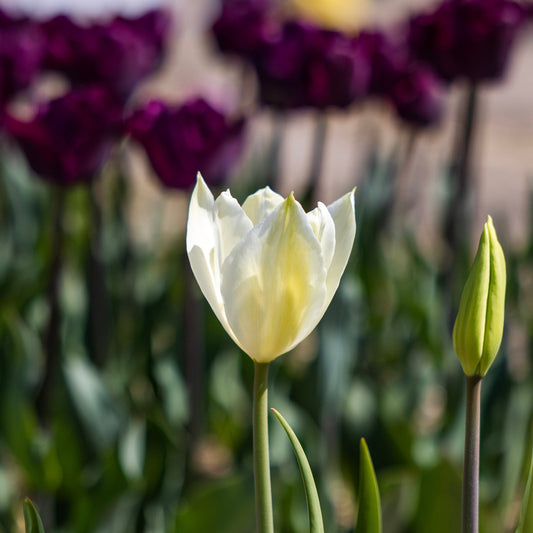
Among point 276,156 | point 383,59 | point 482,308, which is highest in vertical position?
point 383,59

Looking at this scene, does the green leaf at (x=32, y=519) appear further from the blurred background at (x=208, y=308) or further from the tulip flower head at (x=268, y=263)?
the blurred background at (x=208, y=308)

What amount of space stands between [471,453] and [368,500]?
0.21 ft

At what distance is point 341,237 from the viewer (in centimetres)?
38

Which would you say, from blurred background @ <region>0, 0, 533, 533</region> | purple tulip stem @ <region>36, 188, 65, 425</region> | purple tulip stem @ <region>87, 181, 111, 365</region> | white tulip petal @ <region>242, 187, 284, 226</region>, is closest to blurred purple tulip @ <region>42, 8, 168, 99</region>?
blurred background @ <region>0, 0, 533, 533</region>

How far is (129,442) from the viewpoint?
850 mm

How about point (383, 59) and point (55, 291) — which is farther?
point (383, 59)

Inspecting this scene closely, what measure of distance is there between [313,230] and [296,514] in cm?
49

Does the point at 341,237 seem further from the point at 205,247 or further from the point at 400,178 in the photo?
the point at 400,178

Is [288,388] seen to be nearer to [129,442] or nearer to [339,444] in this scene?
[339,444]

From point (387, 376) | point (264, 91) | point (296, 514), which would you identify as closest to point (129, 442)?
point (296, 514)

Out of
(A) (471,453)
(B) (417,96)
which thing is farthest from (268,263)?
(B) (417,96)

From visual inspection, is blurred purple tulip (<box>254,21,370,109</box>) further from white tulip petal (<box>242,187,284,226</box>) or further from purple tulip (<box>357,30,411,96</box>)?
white tulip petal (<box>242,187,284,226</box>)

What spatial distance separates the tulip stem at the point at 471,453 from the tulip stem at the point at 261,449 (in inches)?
3.5

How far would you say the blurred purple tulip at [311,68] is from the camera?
3.30 ft
